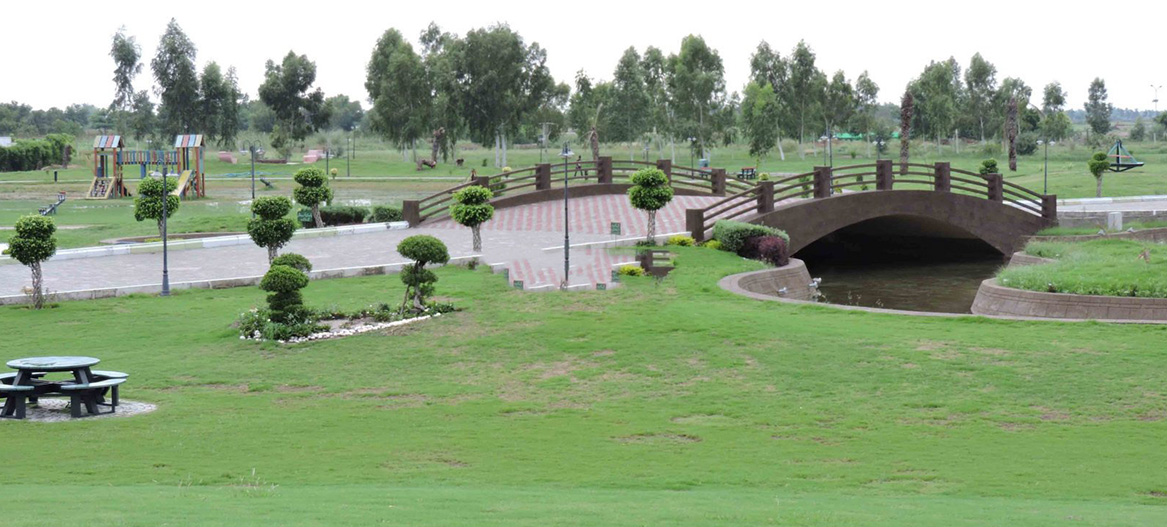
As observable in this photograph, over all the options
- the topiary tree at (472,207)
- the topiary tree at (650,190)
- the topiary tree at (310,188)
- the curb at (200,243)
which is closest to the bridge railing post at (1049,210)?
the topiary tree at (650,190)

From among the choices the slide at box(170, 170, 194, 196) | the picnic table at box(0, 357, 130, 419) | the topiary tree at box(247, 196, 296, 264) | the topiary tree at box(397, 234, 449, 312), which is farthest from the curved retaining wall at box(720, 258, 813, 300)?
the slide at box(170, 170, 194, 196)

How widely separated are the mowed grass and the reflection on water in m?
7.77

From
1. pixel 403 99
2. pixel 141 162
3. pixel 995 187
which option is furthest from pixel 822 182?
pixel 403 99

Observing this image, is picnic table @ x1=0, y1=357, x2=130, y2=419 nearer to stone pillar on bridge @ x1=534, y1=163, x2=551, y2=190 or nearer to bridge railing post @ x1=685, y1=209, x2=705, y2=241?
bridge railing post @ x1=685, y1=209, x2=705, y2=241

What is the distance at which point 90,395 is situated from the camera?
51.2 ft

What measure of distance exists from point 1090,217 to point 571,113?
54.0 meters

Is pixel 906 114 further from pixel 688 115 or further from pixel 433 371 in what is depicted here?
pixel 433 371

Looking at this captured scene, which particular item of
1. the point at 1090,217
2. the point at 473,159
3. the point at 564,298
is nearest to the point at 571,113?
the point at 473,159

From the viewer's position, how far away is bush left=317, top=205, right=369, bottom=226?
125ft

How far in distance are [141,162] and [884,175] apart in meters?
35.5

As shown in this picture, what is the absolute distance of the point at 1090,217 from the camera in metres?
41.8

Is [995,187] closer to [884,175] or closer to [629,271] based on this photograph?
[884,175]

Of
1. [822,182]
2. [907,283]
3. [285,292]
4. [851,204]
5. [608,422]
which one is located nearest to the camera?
[608,422]

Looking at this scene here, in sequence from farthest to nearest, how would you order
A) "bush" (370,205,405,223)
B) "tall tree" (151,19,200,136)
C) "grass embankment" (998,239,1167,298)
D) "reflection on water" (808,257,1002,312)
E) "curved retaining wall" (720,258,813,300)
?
"tall tree" (151,19,200,136), "bush" (370,205,405,223), "reflection on water" (808,257,1002,312), "curved retaining wall" (720,258,813,300), "grass embankment" (998,239,1167,298)
